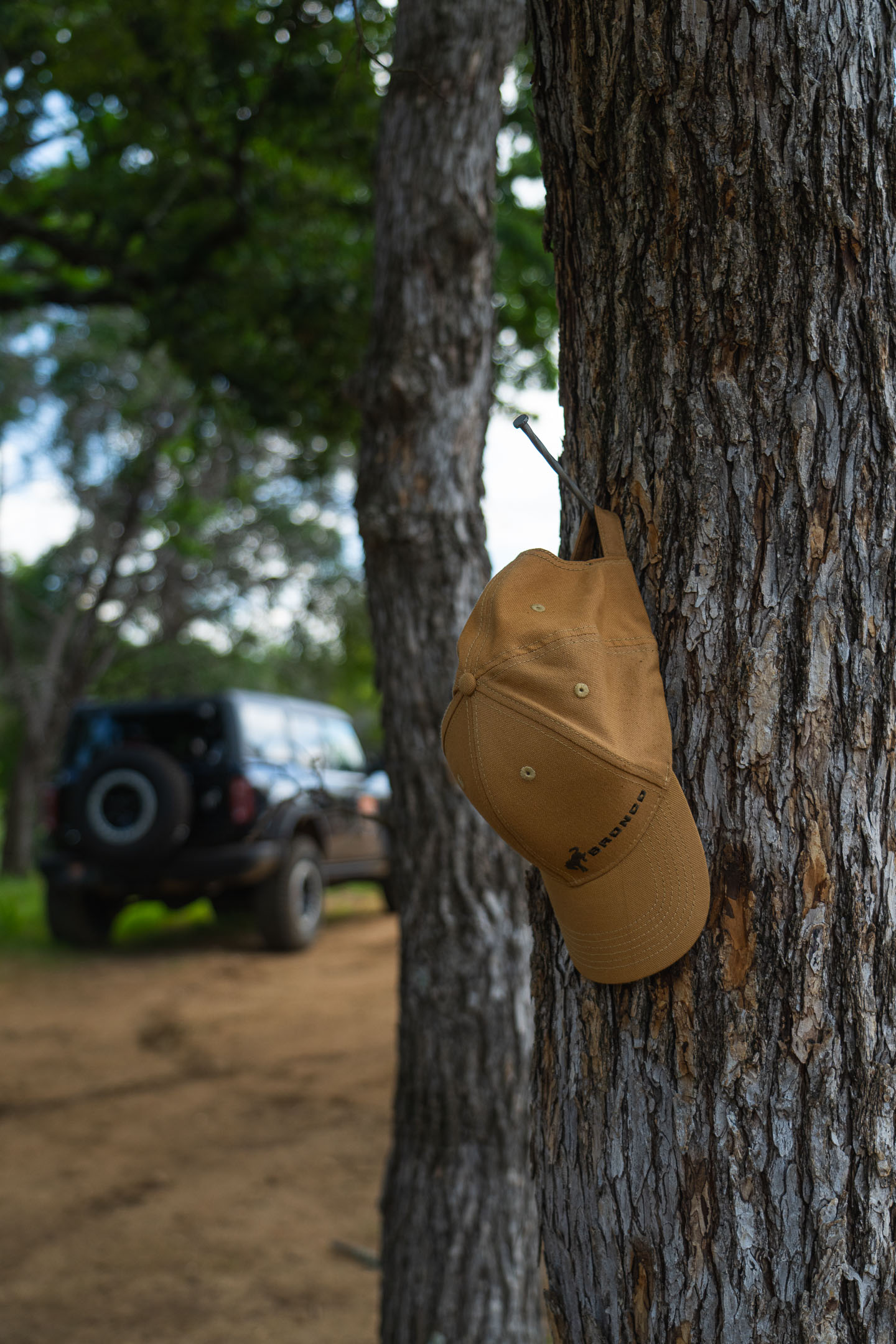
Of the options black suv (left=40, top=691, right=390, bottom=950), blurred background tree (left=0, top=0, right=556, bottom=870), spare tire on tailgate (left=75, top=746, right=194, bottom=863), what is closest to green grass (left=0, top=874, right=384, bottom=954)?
black suv (left=40, top=691, right=390, bottom=950)

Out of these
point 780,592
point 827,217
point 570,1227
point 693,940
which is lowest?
point 570,1227

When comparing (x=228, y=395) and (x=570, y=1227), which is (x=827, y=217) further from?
(x=228, y=395)

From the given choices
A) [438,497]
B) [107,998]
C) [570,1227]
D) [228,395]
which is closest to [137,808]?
[107,998]

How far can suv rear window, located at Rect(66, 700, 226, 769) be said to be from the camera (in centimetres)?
861

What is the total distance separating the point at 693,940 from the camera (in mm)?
1450

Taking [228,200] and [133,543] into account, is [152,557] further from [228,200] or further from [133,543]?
[228,200]

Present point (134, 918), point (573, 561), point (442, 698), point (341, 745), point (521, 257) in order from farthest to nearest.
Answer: point (341, 745)
point (134, 918)
point (521, 257)
point (442, 698)
point (573, 561)

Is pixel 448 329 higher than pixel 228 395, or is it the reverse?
pixel 228 395

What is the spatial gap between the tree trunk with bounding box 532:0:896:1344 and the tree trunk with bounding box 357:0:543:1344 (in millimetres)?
1625

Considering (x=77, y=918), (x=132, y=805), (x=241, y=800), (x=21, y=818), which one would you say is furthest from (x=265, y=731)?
(x=21, y=818)

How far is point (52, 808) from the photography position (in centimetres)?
859

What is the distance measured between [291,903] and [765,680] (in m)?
7.82

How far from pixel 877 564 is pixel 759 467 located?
8.4 inches

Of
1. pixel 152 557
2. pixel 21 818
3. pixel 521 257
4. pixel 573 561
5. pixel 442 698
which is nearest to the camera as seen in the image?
pixel 573 561
